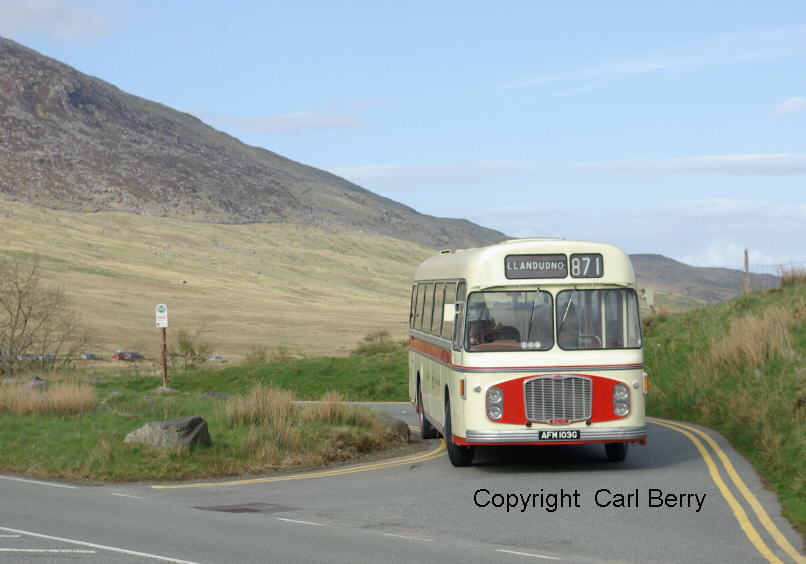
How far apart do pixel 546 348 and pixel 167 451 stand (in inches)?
231

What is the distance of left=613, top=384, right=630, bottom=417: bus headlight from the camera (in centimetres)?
1434

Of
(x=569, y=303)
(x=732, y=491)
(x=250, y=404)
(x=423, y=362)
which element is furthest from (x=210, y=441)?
(x=732, y=491)

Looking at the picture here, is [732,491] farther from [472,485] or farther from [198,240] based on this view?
[198,240]

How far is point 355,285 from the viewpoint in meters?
139

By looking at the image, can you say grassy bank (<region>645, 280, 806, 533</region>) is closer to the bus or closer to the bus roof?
the bus

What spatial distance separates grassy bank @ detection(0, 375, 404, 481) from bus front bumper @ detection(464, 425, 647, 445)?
11.9ft

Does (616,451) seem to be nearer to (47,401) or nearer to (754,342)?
(754,342)

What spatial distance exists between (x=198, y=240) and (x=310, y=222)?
37.8m

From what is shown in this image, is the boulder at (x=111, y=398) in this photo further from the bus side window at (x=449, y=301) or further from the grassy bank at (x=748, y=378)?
the grassy bank at (x=748, y=378)

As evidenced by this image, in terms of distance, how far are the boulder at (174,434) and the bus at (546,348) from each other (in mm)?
3926

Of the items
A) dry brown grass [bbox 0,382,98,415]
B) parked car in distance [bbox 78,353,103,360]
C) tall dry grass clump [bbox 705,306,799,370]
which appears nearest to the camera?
dry brown grass [bbox 0,382,98,415]

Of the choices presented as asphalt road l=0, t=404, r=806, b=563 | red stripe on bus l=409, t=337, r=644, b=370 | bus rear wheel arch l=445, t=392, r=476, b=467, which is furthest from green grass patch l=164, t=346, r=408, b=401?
asphalt road l=0, t=404, r=806, b=563

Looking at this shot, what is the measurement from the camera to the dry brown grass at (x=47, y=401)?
779 inches

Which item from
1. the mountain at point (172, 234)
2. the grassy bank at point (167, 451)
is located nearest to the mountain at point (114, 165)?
the mountain at point (172, 234)
